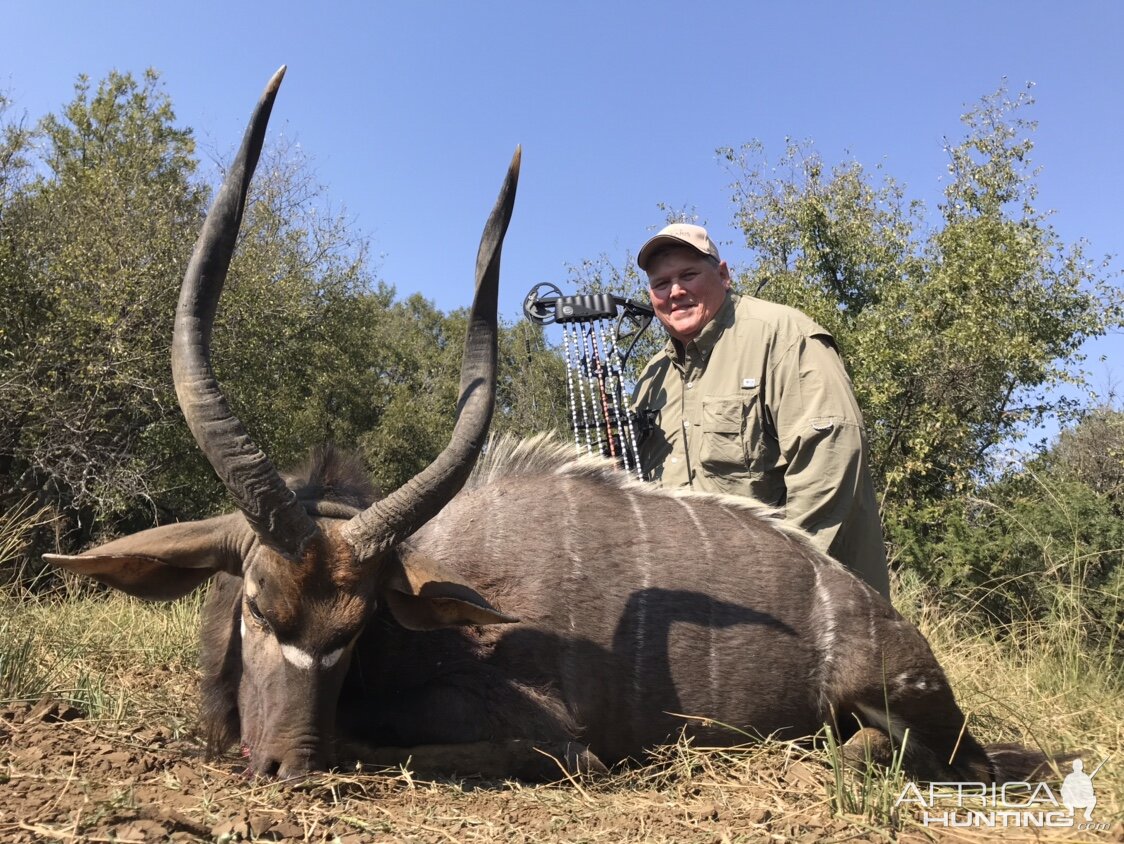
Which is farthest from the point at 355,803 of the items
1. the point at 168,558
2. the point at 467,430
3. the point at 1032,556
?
the point at 1032,556

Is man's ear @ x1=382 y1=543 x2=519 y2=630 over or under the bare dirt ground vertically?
over

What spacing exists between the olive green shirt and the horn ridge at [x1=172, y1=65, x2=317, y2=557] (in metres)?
2.11

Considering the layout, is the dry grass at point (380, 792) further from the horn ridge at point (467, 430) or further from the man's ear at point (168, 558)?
the horn ridge at point (467, 430)

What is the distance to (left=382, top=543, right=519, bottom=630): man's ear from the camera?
2842 millimetres

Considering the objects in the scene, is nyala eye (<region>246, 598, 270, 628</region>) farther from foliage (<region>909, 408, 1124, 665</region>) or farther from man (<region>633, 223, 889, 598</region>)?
foliage (<region>909, 408, 1124, 665</region>)

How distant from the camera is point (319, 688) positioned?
271 cm

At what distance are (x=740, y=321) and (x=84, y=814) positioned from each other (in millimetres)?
3257

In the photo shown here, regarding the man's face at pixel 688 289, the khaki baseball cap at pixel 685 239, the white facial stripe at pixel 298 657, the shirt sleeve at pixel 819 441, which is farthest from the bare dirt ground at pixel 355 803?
the khaki baseball cap at pixel 685 239

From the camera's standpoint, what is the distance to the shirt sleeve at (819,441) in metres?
3.72

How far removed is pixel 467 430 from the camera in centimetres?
297

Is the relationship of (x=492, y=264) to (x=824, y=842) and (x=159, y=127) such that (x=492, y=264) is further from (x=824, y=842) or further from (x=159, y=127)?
(x=159, y=127)

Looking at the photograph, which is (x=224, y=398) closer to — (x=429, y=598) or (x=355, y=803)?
(x=429, y=598)

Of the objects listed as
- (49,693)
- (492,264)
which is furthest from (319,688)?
(492,264)

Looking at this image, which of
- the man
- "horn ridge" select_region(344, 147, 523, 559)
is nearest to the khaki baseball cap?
the man
